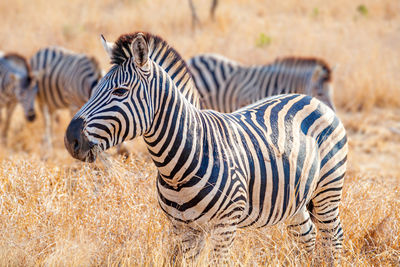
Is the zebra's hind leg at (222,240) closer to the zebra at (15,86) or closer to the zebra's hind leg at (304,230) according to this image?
the zebra's hind leg at (304,230)

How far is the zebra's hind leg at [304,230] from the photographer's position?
3.89 meters

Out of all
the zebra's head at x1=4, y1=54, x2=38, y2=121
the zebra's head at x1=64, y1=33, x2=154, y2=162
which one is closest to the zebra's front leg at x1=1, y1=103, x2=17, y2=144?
the zebra's head at x1=4, y1=54, x2=38, y2=121

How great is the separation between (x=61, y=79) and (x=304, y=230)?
21.2ft

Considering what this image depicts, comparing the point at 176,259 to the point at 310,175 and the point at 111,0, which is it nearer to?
the point at 310,175

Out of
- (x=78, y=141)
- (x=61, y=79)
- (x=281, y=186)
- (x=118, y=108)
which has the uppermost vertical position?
(x=118, y=108)

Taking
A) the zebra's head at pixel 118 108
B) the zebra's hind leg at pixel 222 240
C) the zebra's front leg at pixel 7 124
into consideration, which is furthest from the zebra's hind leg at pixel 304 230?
the zebra's front leg at pixel 7 124

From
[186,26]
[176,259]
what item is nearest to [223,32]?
[186,26]

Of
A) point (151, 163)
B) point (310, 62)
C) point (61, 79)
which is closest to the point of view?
point (151, 163)

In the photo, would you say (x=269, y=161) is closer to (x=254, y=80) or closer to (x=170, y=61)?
(x=170, y=61)

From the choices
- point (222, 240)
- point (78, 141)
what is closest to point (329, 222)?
point (222, 240)

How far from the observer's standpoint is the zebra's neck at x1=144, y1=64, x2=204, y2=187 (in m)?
3.04

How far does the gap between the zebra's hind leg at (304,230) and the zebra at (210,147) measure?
0.45 ft

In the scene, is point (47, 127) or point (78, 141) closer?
point (78, 141)

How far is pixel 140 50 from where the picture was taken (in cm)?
289
